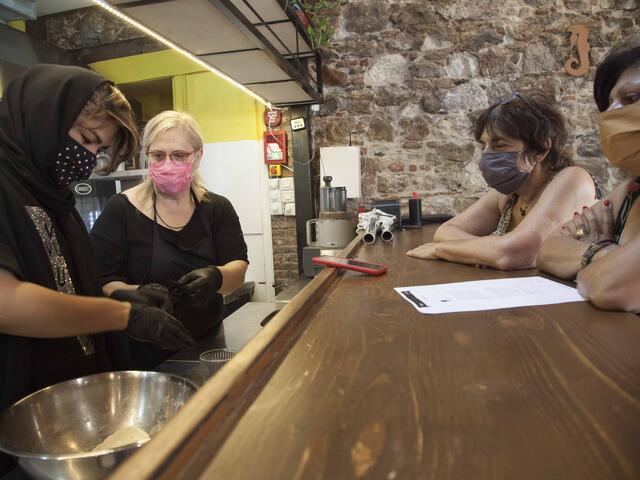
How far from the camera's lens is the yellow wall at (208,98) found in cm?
402

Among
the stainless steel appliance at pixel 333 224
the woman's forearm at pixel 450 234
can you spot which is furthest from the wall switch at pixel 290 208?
the woman's forearm at pixel 450 234

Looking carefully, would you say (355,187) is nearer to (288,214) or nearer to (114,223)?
(288,214)

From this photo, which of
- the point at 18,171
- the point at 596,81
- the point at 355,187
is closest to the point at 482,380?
the point at 596,81

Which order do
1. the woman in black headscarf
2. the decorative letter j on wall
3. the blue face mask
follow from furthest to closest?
the decorative letter j on wall
the blue face mask
the woman in black headscarf

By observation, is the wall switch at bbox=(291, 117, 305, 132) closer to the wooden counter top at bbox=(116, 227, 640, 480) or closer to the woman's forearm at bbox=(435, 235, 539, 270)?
the woman's forearm at bbox=(435, 235, 539, 270)

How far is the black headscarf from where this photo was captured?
123 cm

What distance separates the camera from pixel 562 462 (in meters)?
0.40

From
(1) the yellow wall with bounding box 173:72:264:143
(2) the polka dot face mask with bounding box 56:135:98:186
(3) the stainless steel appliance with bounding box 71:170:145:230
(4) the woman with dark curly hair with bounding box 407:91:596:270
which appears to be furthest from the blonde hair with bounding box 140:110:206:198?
(3) the stainless steel appliance with bounding box 71:170:145:230

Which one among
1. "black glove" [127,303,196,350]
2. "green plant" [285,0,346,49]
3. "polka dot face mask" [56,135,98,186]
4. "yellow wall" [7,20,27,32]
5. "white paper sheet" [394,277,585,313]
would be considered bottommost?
"black glove" [127,303,196,350]

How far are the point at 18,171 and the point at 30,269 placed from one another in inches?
11.5

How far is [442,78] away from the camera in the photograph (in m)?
3.76

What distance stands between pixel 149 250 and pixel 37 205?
665 millimetres

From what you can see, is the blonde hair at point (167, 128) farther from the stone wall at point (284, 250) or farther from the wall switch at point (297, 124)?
the stone wall at point (284, 250)

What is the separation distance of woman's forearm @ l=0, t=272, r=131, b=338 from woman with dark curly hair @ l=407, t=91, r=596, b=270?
128 centimetres
